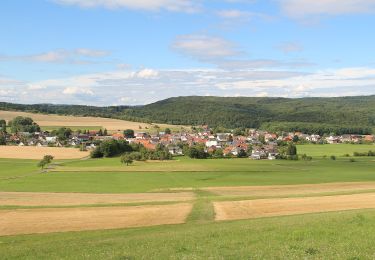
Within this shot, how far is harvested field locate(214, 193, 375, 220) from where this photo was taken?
3531cm

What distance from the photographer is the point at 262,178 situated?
77.2 meters

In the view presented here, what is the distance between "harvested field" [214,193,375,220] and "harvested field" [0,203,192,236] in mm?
3369

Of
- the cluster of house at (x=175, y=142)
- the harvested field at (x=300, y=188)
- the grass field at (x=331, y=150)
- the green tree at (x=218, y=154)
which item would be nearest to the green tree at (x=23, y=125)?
the cluster of house at (x=175, y=142)

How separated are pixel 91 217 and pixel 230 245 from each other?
1851 centimetres

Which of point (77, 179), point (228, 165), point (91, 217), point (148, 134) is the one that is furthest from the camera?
point (148, 134)

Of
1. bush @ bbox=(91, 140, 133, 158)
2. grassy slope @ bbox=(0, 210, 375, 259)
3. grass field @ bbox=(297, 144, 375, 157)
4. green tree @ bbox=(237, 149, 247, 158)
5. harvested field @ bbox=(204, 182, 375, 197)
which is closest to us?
grassy slope @ bbox=(0, 210, 375, 259)

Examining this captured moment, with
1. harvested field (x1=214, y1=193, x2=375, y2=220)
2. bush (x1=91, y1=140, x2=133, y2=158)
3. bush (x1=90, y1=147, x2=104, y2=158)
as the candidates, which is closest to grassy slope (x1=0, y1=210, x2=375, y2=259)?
harvested field (x1=214, y1=193, x2=375, y2=220)

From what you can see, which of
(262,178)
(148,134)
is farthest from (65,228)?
(148,134)

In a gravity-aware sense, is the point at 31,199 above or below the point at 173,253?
below

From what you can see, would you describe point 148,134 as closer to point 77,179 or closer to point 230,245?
point 77,179

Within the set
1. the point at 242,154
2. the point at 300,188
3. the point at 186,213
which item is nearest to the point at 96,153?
the point at 242,154

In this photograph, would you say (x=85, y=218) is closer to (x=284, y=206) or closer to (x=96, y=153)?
(x=284, y=206)

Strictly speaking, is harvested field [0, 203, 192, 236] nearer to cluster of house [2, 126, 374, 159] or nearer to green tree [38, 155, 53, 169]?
green tree [38, 155, 53, 169]

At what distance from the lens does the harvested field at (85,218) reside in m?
29.4
